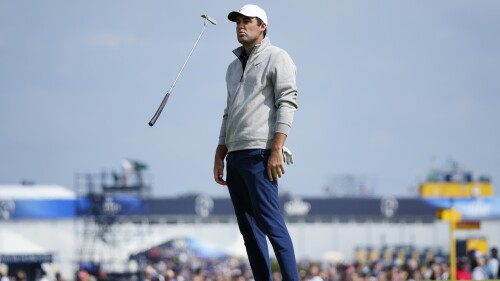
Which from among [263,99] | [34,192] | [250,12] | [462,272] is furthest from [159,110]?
[34,192]

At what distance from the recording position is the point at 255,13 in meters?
6.92

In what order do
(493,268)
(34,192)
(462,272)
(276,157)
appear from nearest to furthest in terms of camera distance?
(276,157) < (462,272) < (493,268) < (34,192)

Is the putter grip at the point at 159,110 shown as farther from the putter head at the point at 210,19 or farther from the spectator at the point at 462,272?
the spectator at the point at 462,272

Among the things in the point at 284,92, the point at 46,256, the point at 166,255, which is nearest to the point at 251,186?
the point at 284,92

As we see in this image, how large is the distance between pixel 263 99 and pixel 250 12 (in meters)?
0.51

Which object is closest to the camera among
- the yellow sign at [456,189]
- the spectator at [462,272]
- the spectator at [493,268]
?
the spectator at [462,272]

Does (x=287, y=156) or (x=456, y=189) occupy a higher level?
(x=456, y=189)

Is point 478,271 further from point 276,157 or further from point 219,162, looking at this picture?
point 276,157

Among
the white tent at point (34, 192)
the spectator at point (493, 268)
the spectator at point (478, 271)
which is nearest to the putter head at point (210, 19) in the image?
the spectator at point (478, 271)

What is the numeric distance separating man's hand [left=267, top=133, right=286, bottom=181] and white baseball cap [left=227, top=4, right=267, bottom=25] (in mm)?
719

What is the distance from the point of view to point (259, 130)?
271 inches

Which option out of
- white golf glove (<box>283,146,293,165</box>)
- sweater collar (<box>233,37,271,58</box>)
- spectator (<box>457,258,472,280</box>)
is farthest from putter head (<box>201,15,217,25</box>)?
spectator (<box>457,258,472,280</box>)

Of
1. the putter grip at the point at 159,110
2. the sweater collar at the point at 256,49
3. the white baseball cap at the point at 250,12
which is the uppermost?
the white baseball cap at the point at 250,12

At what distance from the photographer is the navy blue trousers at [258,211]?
689 centimetres
